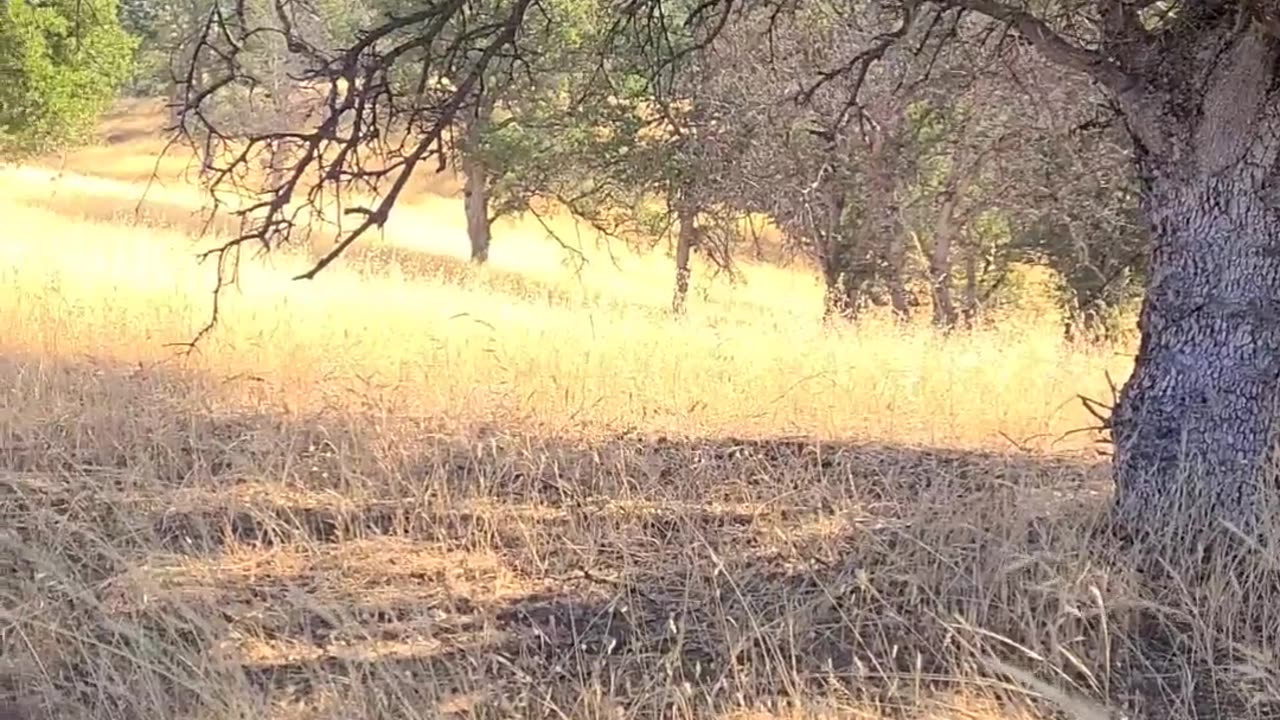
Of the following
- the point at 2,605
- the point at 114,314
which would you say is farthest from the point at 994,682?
the point at 114,314

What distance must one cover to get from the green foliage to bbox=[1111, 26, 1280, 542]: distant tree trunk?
19928 millimetres

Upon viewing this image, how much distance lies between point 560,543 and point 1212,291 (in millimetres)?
2080

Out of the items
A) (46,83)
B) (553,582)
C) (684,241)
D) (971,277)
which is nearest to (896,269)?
(971,277)

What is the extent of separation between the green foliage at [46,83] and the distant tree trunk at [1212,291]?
65.4 feet

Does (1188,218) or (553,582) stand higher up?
(1188,218)

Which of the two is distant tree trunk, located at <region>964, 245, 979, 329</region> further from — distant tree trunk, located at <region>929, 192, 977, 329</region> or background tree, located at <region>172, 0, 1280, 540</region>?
background tree, located at <region>172, 0, 1280, 540</region>

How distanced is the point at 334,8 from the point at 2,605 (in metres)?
3.98

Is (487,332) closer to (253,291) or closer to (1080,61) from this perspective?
(253,291)

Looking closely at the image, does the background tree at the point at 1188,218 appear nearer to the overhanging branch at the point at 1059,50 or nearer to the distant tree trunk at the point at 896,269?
the overhanging branch at the point at 1059,50

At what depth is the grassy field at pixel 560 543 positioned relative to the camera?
302 cm

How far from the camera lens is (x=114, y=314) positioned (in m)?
7.66

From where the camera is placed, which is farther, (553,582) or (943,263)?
(943,263)

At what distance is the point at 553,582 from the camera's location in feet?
12.4

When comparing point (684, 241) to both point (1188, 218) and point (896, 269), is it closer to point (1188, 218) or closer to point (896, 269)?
point (896, 269)
